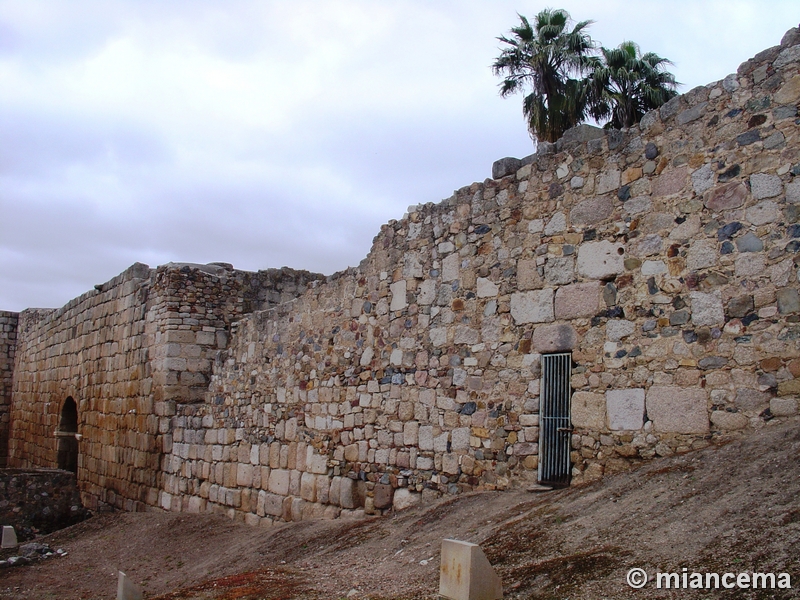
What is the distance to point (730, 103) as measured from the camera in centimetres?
595

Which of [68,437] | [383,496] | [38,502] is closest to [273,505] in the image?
[383,496]

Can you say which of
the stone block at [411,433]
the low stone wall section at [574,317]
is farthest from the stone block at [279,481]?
the stone block at [411,433]

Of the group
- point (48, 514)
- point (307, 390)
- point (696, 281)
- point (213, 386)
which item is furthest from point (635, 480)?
point (48, 514)

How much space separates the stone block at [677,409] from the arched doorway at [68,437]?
49.3 ft

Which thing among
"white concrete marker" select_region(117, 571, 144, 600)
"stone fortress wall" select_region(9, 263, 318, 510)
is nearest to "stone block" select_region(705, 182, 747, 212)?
"white concrete marker" select_region(117, 571, 144, 600)

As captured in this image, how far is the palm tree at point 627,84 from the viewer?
15.7 metres

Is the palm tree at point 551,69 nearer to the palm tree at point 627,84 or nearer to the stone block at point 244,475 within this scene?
the palm tree at point 627,84

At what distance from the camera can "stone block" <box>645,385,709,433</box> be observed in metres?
5.71

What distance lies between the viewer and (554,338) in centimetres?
689

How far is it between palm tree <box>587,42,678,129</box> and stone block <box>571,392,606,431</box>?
1051cm

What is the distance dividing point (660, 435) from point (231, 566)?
16.1ft

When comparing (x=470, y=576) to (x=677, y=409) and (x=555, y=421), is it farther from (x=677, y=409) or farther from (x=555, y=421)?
(x=555, y=421)

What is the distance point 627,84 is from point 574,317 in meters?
10.6

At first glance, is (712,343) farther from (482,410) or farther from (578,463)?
(482,410)
